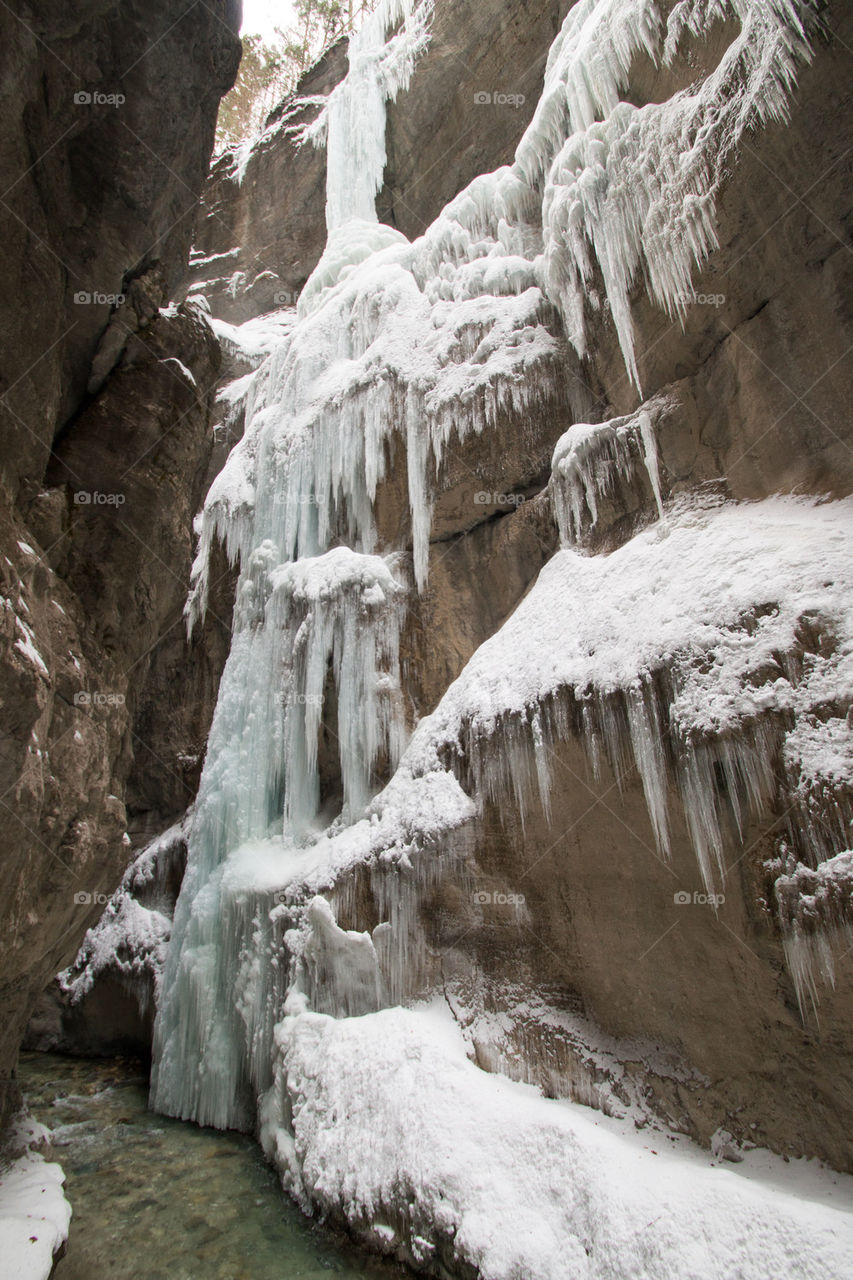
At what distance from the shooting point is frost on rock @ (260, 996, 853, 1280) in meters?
3.61

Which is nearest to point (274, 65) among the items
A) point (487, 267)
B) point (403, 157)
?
point (403, 157)

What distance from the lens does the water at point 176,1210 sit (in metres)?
4.64

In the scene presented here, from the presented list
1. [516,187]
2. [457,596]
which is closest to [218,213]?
[516,187]

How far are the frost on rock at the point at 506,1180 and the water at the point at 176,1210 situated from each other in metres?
0.25

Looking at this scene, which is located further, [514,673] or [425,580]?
[425,580]

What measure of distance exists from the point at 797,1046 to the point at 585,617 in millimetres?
3494

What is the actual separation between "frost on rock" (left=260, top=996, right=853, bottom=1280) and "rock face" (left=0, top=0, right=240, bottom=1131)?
2.70 meters

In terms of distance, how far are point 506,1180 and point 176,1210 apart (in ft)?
9.70

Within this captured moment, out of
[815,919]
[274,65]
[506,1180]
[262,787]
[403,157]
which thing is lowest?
[506,1180]

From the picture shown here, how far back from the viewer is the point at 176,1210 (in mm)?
5477

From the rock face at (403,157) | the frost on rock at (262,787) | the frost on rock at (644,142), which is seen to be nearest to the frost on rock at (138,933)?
the frost on rock at (262,787)

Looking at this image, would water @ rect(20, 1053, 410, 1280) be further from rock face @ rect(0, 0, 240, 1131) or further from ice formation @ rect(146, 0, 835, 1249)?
rock face @ rect(0, 0, 240, 1131)

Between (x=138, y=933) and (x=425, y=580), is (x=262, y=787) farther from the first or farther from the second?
(x=138, y=933)

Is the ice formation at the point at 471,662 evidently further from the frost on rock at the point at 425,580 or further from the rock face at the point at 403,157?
the rock face at the point at 403,157
